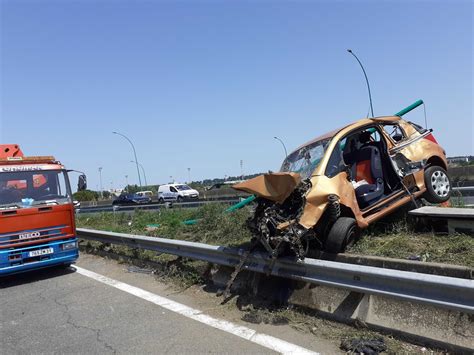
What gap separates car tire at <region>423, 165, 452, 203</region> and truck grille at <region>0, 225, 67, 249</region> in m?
6.96

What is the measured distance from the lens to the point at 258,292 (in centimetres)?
593

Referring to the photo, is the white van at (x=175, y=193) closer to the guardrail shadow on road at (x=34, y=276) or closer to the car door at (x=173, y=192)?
the car door at (x=173, y=192)

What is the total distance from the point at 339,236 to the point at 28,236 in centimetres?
588

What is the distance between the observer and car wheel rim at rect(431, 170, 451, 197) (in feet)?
24.7

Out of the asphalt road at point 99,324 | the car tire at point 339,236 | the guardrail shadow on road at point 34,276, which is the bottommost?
the guardrail shadow on road at point 34,276

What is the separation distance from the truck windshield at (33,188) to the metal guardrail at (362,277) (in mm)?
3510

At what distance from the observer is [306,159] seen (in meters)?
7.07

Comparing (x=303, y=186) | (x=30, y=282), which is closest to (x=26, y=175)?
(x=30, y=282)

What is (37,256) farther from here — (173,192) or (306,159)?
(173,192)

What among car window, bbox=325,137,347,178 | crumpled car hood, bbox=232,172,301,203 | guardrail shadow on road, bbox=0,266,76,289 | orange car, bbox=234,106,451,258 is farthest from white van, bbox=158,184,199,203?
crumpled car hood, bbox=232,172,301,203

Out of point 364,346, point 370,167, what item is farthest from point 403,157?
point 364,346

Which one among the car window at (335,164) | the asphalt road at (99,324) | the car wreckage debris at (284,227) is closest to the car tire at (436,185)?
the car window at (335,164)

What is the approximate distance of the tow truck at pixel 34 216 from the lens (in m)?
8.01

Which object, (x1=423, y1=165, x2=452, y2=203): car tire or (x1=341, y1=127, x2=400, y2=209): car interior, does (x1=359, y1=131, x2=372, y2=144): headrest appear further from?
(x1=423, y1=165, x2=452, y2=203): car tire
